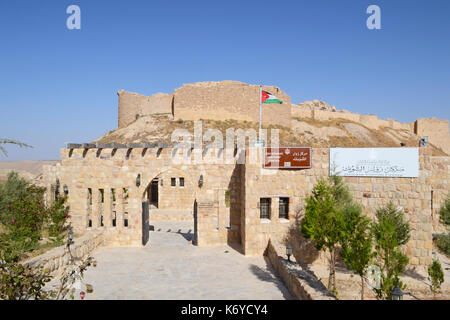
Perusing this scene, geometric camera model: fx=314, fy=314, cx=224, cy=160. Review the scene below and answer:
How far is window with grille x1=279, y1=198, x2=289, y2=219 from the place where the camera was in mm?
12719

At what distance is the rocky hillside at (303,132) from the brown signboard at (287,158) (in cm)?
2746

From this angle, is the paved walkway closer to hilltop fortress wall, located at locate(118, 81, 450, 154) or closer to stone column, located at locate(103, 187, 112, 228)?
stone column, located at locate(103, 187, 112, 228)

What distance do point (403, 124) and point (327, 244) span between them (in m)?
67.5

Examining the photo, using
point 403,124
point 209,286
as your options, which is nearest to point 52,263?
point 209,286

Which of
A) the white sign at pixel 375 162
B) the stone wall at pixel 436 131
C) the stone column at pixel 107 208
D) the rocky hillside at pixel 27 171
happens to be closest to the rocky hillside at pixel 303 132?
the stone wall at pixel 436 131

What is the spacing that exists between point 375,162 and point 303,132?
130ft

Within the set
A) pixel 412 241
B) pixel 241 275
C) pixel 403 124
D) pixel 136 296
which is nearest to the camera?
pixel 136 296

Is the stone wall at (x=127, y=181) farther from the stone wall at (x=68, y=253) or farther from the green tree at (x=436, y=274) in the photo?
the green tree at (x=436, y=274)

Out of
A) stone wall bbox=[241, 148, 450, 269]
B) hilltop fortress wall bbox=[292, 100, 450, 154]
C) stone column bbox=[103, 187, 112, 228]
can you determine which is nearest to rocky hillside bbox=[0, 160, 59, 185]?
stone column bbox=[103, 187, 112, 228]

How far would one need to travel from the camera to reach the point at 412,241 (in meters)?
12.6

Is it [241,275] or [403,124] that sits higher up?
[403,124]

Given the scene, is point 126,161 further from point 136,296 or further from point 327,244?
point 327,244

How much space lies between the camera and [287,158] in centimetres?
1245

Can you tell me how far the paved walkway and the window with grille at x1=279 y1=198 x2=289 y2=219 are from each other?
2052mm
